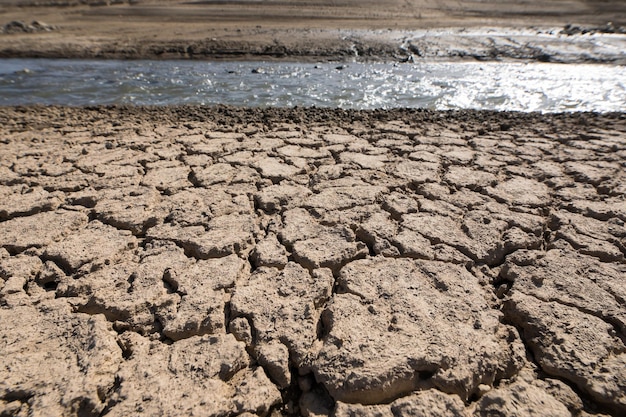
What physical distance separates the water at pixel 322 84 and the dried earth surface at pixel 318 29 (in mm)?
549

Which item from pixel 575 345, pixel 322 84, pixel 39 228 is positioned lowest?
pixel 322 84

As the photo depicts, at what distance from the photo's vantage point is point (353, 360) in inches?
54.7

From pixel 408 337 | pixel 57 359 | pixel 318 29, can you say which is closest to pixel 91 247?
pixel 57 359

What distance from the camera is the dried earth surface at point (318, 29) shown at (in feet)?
25.0

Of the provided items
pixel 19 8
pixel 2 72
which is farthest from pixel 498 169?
pixel 19 8

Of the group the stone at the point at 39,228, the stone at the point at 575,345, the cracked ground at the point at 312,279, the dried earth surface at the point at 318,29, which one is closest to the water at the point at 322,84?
the dried earth surface at the point at 318,29

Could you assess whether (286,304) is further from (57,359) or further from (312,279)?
(57,359)

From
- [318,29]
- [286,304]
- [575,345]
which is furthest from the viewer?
[318,29]

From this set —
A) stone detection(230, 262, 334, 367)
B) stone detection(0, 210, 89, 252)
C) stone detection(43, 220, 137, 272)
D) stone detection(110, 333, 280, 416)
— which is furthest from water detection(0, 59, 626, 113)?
stone detection(110, 333, 280, 416)

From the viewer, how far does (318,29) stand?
351 inches

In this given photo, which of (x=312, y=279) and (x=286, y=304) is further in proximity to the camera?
(x=312, y=279)

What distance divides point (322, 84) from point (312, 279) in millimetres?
4590

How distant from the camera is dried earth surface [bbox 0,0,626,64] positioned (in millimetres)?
7617

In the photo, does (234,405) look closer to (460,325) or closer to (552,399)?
(460,325)
